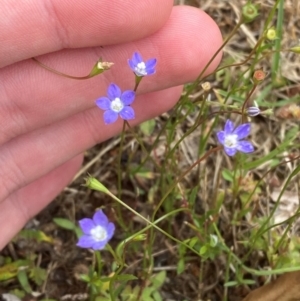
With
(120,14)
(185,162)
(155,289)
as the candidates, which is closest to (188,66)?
(120,14)

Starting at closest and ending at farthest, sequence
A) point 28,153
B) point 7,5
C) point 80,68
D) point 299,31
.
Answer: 1. point 7,5
2. point 80,68
3. point 28,153
4. point 299,31

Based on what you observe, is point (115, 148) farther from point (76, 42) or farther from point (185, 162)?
point (76, 42)

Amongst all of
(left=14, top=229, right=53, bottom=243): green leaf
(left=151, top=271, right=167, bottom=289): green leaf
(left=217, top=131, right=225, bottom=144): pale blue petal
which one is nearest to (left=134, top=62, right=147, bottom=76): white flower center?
(left=217, top=131, right=225, bottom=144): pale blue petal

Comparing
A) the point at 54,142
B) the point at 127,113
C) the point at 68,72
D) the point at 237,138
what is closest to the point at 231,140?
the point at 237,138

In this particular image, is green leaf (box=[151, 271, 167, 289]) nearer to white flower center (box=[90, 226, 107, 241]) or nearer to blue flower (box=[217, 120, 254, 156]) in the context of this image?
white flower center (box=[90, 226, 107, 241])

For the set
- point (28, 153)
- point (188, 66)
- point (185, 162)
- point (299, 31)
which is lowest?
point (185, 162)

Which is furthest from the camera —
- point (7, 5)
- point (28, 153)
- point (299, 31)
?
point (299, 31)

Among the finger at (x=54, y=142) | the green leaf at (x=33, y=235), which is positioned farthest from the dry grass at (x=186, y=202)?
the finger at (x=54, y=142)
